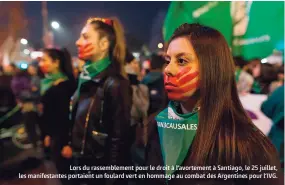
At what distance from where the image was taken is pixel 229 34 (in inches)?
47.8

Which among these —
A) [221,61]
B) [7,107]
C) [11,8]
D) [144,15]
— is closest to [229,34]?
[144,15]

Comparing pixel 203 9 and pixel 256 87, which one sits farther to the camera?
pixel 256 87

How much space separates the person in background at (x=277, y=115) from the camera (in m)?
1.35

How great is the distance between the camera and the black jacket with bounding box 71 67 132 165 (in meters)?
1.03

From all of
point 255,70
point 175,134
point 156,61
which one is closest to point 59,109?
point 156,61

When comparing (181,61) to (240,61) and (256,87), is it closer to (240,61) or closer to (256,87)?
(240,61)

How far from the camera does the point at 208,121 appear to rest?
76cm

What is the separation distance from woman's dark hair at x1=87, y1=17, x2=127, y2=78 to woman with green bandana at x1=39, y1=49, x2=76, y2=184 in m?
0.24

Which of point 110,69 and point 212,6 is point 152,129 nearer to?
point 110,69

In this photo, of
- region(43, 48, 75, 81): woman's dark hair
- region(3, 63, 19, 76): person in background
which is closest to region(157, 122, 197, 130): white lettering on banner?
region(43, 48, 75, 81): woman's dark hair

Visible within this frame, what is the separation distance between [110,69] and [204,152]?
0.51 m

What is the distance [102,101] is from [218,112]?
18.7 inches

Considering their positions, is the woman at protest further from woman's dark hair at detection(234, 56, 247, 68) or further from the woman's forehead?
woman's dark hair at detection(234, 56, 247, 68)

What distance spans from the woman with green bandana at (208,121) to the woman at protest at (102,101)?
0.29 m
